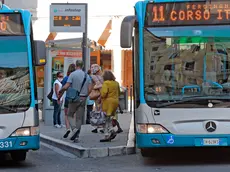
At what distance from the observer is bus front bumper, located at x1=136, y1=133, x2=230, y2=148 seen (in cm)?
932

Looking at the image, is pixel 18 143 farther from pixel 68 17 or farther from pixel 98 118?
pixel 68 17

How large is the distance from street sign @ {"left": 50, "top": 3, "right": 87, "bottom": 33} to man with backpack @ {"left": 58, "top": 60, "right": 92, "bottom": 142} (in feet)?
8.88

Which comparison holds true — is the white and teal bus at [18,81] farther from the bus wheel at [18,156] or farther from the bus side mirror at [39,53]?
the bus wheel at [18,156]

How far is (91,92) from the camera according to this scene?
1354 centimetres

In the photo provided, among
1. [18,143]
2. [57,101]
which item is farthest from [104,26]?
[18,143]

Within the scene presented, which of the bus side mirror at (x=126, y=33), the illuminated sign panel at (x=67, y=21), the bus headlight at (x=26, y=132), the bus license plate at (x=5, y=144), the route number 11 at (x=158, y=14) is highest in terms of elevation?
the illuminated sign panel at (x=67, y=21)

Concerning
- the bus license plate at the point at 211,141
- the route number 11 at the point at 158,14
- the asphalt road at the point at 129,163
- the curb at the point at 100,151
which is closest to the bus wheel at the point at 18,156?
the asphalt road at the point at 129,163

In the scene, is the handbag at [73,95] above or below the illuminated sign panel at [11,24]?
below

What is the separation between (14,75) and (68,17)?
576cm

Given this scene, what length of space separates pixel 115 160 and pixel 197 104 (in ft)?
7.71

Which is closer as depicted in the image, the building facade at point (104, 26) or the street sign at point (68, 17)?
the street sign at point (68, 17)

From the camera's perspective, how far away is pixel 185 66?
942 cm

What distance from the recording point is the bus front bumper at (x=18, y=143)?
931cm

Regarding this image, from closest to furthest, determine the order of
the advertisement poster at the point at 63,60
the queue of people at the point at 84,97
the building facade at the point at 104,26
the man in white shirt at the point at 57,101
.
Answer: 1. the queue of people at the point at 84,97
2. the man in white shirt at the point at 57,101
3. the advertisement poster at the point at 63,60
4. the building facade at the point at 104,26
